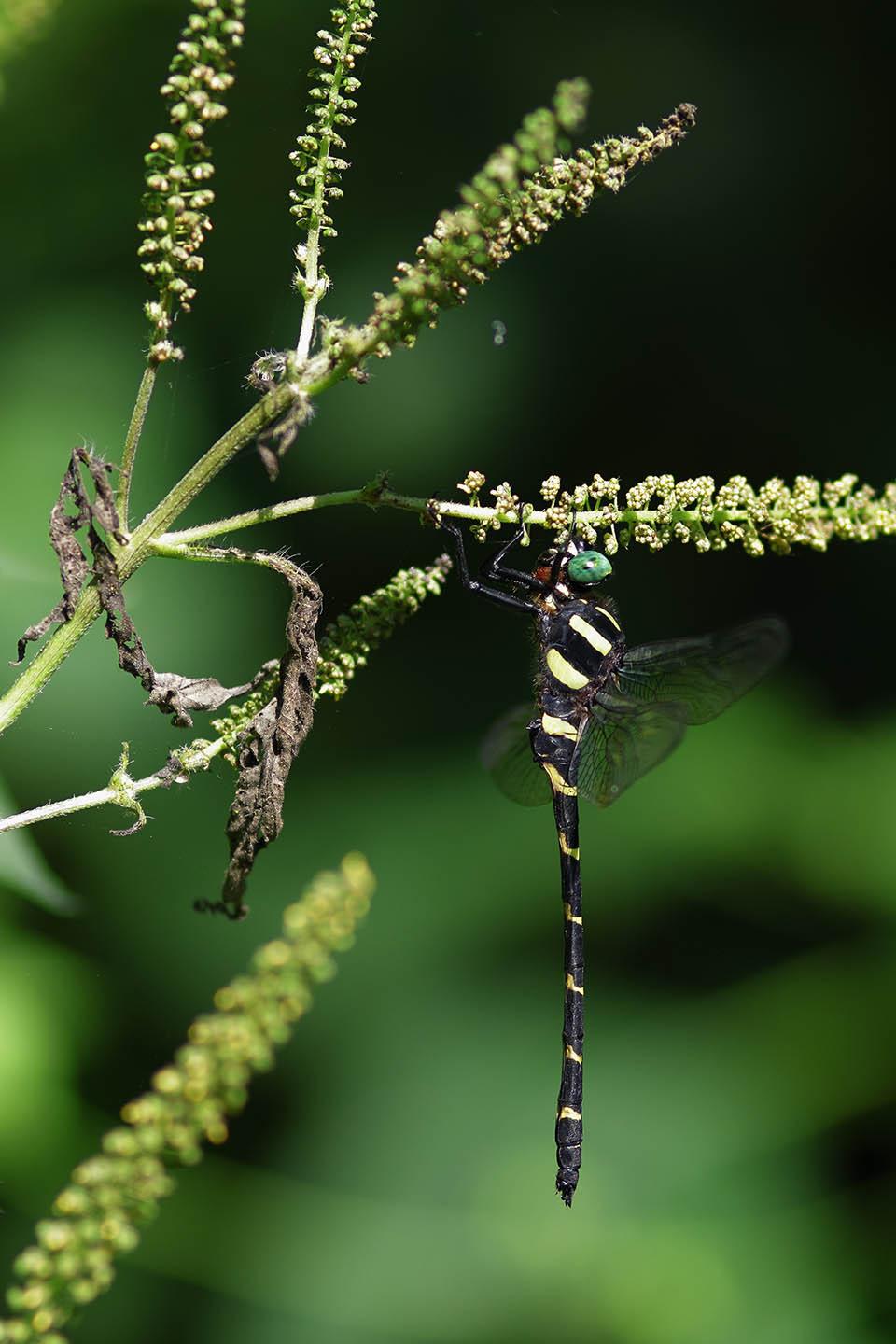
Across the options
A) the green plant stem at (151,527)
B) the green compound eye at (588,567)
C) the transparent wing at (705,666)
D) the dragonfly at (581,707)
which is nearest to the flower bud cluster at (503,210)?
the green plant stem at (151,527)

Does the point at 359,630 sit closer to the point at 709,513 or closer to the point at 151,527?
the point at 151,527

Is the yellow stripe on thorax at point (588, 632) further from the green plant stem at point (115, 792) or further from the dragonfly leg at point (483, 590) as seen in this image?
the green plant stem at point (115, 792)

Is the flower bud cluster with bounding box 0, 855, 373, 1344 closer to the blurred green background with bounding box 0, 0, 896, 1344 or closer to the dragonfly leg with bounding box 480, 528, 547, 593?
the dragonfly leg with bounding box 480, 528, 547, 593

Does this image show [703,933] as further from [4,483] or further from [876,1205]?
[4,483]

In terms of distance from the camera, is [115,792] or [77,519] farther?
[115,792]

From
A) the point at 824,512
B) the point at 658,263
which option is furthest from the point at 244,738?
the point at 658,263

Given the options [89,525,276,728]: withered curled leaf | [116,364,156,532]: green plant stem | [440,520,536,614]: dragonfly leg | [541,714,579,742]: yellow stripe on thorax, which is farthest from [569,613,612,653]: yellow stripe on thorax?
[116,364,156,532]: green plant stem

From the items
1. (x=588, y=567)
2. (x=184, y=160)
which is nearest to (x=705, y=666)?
(x=588, y=567)

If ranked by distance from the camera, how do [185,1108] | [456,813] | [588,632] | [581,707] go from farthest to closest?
[456,813]
[581,707]
[588,632]
[185,1108]
